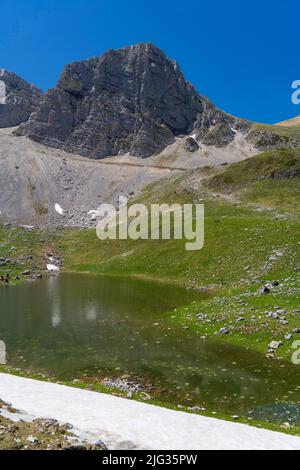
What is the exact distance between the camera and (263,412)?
20.8 metres

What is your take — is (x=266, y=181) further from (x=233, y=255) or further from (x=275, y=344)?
(x=275, y=344)

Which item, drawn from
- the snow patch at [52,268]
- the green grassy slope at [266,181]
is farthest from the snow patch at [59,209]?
the green grassy slope at [266,181]

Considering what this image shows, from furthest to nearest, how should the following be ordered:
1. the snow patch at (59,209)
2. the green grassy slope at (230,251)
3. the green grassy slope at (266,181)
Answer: the snow patch at (59,209) < the green grassy slope at (266,181) < the green grassy slope at (230,251)

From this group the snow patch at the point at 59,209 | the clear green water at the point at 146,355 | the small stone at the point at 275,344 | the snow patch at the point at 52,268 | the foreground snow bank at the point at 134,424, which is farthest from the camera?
the snow patch at the point at 59,209

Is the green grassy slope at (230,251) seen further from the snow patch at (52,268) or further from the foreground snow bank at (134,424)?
the foreground snow bank at (134,424)

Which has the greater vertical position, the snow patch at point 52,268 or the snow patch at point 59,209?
the snow patch at point 59,209

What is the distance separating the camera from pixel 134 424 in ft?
55.3

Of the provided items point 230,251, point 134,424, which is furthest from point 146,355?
point 230,251

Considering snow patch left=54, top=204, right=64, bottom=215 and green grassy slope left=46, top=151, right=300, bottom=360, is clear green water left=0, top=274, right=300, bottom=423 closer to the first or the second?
green grassy slope left=46, top=151, right=300, bottom=360

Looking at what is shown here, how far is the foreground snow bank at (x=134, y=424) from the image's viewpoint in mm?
15039

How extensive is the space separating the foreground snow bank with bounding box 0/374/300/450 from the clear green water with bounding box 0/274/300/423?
3666mm

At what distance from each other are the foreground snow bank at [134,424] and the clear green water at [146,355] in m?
3.67

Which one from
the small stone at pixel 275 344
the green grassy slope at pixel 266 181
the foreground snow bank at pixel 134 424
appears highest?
the green grassy slope at pixel 266 181
